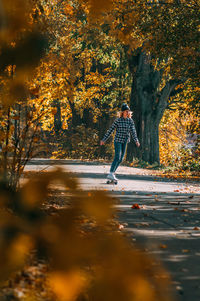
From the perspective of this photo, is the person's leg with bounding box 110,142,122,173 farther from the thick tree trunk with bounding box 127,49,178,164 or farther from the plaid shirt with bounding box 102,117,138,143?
the thick tree trunk with bounding box 127,49,178,164

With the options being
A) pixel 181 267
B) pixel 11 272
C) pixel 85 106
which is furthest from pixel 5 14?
pixel 85 106

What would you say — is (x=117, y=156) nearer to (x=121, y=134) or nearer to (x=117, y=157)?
(x=117, y=157)

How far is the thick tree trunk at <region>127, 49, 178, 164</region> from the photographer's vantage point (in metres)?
27.3

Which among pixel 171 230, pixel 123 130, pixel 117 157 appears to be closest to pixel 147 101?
pixel 123 130

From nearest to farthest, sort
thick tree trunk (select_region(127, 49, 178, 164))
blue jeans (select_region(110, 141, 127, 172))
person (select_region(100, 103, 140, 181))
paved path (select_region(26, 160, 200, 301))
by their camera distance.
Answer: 1. paved path (select_region(26, 160, 200, 301))
2. blue jeans (select_region(110, 141, 127, 172))
3. person (select_region(100, 103, 140, 181))
4. thick tree trunk (select_region(127, 49, 178, 164))

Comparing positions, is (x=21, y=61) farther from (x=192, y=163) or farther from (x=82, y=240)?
(x=192, y=163)

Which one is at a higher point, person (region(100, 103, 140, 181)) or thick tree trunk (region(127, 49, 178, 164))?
thick tree trunk (region(127, 49, 178, 164))

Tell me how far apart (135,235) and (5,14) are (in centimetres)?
506

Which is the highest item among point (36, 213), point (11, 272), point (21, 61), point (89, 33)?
point (89, 33)

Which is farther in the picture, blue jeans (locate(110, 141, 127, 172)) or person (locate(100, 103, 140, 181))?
person (locate(100, 103, 140, 181))

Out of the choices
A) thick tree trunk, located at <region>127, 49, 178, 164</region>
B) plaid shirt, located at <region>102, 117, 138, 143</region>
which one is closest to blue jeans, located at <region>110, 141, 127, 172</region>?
plaid shirt, located at <region>102, 117, 138, 143</region>

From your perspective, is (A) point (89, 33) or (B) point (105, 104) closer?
(A) point (89, 33)

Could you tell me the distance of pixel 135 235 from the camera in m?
6.11

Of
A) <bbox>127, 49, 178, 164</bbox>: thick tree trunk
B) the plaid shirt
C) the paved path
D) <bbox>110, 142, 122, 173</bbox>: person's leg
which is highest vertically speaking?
<bbox>127, 49, 178, 164</bbox>: thick tree trunk
